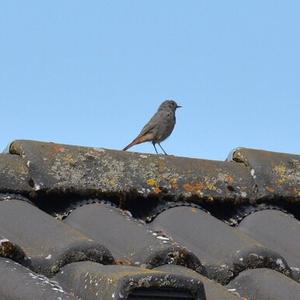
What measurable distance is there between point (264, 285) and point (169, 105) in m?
6.73

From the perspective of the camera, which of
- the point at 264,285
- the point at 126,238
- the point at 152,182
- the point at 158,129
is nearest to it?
the point at 264,285

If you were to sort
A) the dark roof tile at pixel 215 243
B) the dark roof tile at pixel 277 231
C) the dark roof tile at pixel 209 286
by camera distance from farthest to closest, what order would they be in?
1. the dark roof tile at pixel 277 231
2. the dark roof tile at pixel 215 243
3. the dark roof tile at pixel 209 286

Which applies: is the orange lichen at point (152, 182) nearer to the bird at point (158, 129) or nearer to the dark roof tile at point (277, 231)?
the dark roof tile at point (277, 231)

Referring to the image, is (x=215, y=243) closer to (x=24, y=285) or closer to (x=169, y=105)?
(x=24, y=285)

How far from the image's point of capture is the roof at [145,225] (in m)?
2.25

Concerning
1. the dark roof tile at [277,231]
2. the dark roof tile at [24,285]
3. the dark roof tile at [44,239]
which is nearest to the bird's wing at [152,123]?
the dark roof tile at [277,231]

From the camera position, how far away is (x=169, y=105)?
9258mm

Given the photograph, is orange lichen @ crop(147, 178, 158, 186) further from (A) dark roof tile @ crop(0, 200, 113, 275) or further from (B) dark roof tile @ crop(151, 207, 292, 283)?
(A) dark roof tile @ crop(0, 200, 113, 275)

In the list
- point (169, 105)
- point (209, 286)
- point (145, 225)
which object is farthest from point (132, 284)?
point (169, 105)

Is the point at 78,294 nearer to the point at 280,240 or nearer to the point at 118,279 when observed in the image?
the point at 118,279

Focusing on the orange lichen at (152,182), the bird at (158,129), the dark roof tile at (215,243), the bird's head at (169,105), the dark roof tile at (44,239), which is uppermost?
the bird's head at (169,105)

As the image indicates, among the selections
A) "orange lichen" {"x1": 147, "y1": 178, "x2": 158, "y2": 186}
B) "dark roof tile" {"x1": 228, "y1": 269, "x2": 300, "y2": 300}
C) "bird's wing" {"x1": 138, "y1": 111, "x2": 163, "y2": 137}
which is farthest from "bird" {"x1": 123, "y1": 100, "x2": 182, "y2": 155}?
"dark roof tile" {"x1": 228, "y1": 269, "x2": 300, "y2": 300}

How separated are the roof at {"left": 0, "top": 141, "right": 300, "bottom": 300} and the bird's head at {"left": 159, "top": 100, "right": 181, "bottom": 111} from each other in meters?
5.59

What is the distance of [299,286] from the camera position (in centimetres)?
255
